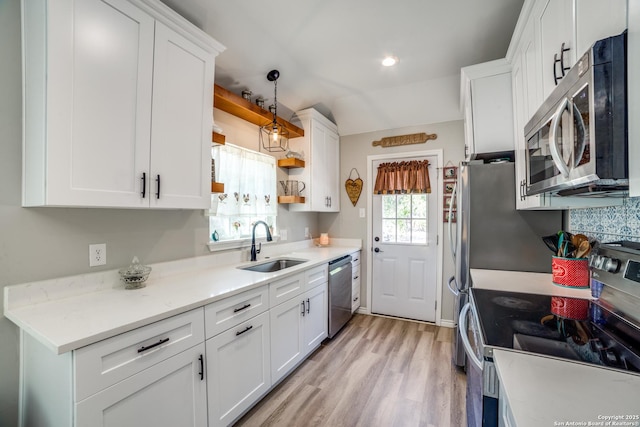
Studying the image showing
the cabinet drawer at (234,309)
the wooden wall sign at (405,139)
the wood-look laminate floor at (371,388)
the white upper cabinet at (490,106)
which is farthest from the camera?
the wooden wall sign at (405,139)

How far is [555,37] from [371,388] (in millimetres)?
2335

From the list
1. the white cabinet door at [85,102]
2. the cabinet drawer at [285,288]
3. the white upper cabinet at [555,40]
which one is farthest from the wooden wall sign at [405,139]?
the white cabinet door at [85,102]

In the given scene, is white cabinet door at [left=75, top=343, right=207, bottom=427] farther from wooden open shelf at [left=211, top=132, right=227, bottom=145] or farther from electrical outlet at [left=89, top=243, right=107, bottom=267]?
wooden open shelf at [left=211, top=132, right=227, bottom=145]

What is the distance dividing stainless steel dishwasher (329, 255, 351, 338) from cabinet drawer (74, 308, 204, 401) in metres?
1.56

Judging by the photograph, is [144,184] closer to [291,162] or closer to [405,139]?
[291,162]

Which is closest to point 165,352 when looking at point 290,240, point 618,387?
point 618,387

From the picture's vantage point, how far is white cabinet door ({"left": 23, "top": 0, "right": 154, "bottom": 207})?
1.16 m

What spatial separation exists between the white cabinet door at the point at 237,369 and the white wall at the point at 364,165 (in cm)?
202

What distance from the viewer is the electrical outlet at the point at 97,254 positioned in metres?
1.51

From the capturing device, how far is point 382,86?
Result: 288cm

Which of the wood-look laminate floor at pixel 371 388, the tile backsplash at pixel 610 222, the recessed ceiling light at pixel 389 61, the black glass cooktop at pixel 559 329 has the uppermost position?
the recessed ceiling light at pixel 389 61

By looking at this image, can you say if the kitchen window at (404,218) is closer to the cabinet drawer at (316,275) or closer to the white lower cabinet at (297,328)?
the cabinet drawer at (316,275)

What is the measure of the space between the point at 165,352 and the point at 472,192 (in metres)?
2.14

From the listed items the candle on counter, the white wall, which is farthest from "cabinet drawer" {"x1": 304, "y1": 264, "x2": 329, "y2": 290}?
the white wall
